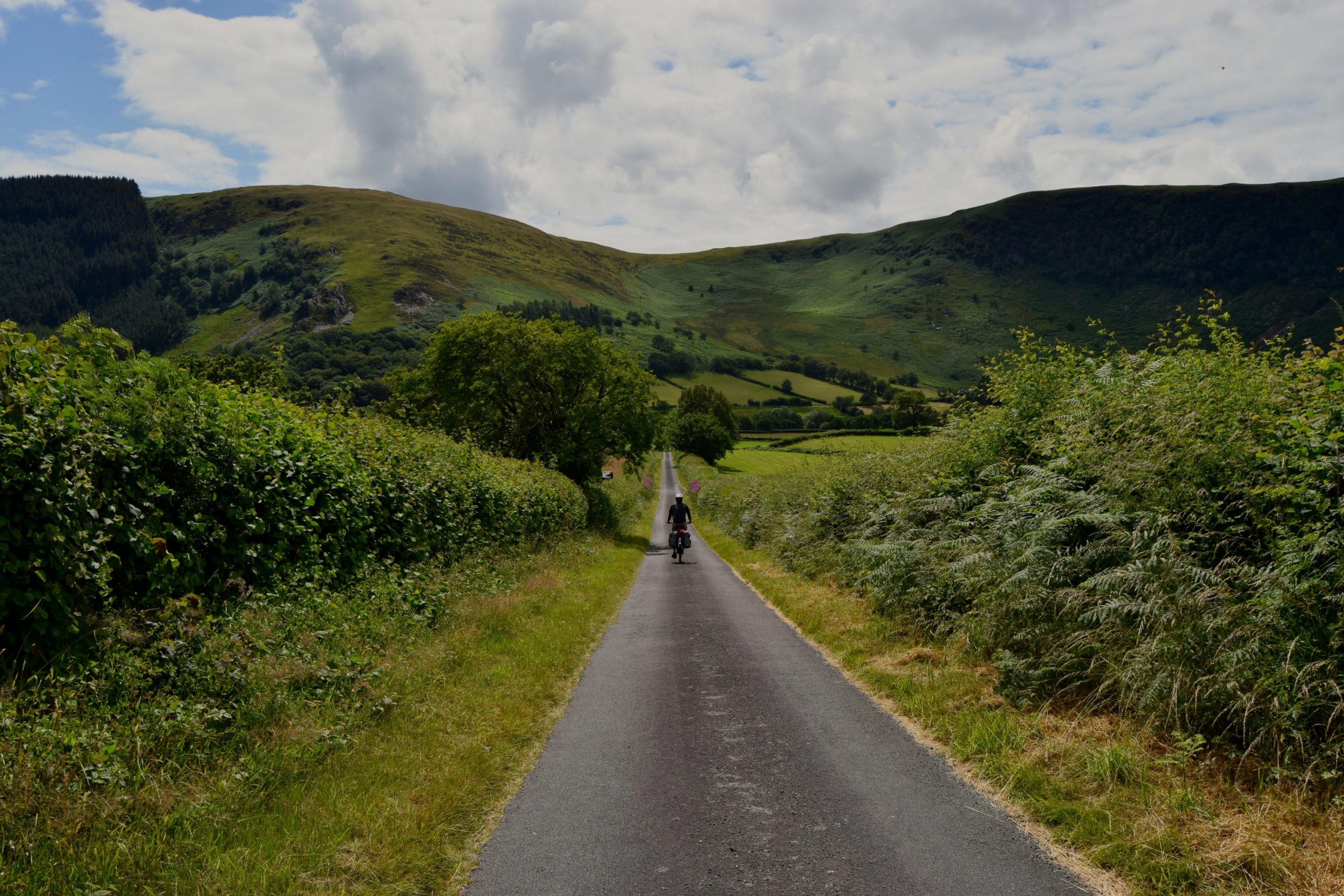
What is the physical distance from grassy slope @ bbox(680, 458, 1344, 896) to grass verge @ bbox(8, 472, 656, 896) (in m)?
4.09

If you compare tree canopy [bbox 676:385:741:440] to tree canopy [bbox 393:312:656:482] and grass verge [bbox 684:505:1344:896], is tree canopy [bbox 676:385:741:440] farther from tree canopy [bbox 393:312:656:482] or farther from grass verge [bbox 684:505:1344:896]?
grass verge [bbox 684:505:1344:896]

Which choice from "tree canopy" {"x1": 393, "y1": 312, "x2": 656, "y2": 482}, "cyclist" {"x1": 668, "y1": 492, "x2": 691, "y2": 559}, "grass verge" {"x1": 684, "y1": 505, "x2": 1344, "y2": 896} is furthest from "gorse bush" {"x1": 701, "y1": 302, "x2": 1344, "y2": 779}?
"tree canopy" {"x1": 393, "y1": 312, "x2": 656, "y2": 482}

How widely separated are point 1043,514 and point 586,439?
31.6m

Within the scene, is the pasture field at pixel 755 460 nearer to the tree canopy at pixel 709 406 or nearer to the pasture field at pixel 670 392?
the tree canopy at pixel 709 406

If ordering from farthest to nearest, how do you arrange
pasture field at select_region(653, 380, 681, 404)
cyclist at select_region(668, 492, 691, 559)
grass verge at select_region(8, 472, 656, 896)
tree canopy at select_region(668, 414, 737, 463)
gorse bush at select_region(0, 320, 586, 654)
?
1. pasture field at select_region(653, 380, 681, 404)
2. tree canopy at select_region(668, 414, 737, 463)
3. cyclist at select_region(668, 492, 691, 559)
4. gorse bush at select_region(0, 320, 586, 654)
5. grass verge at select_region(8, 472, 656, 896)

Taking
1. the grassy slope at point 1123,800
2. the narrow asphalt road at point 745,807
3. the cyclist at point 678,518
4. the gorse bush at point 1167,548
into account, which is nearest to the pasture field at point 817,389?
the cyclist at point 678,518

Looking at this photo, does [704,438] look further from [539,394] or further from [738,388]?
[738,388]

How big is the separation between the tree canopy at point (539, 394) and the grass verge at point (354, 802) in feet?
97.0

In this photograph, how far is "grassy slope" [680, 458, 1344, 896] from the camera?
13.9ft

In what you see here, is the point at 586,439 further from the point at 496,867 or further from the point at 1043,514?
the point at 496,867

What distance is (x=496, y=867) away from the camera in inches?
181

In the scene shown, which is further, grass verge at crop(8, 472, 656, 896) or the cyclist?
the cyclist

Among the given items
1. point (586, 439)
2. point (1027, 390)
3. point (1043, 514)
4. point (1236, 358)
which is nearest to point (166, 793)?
point (1043, 514)

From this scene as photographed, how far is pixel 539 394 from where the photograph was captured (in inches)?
1556
